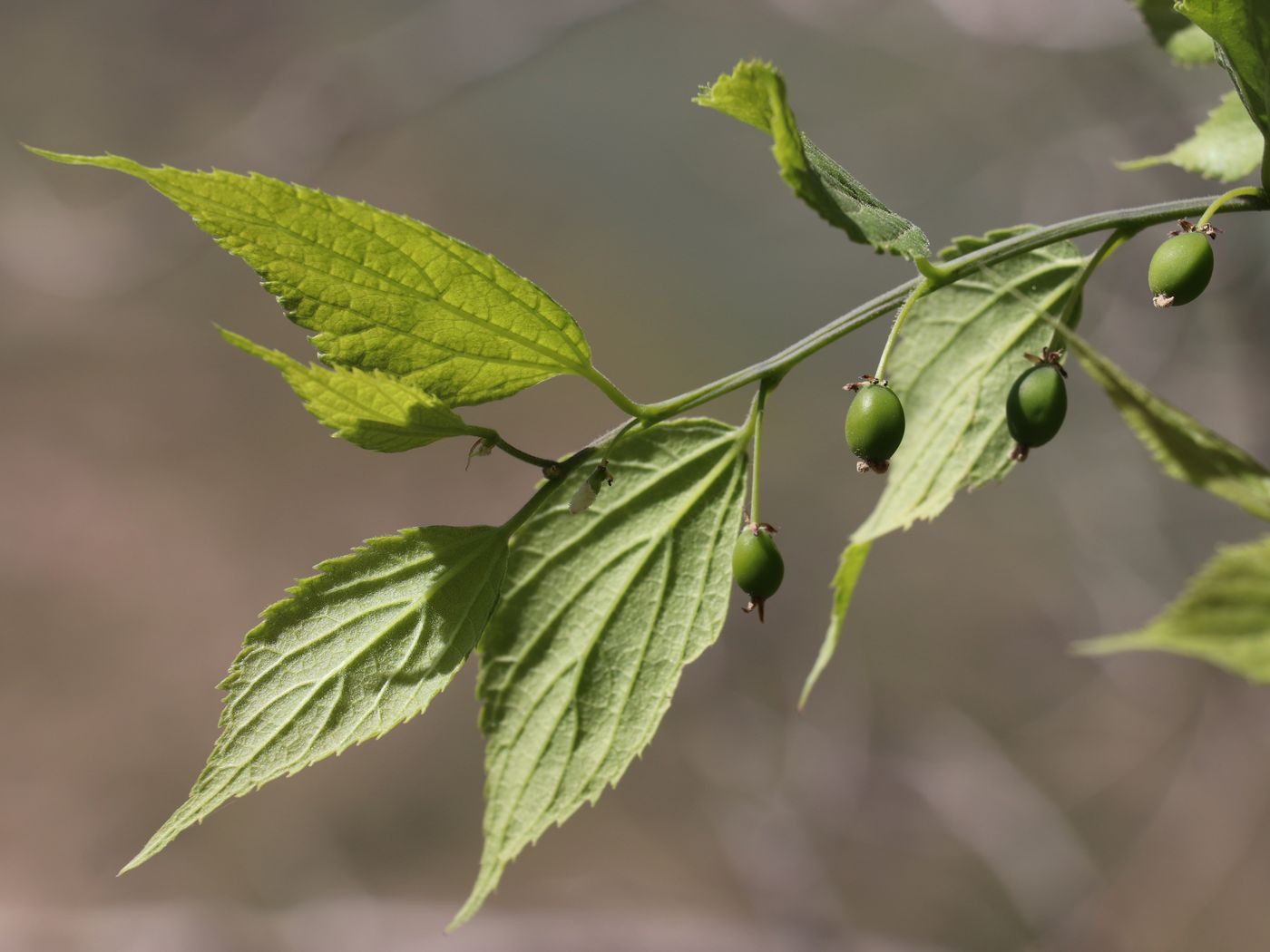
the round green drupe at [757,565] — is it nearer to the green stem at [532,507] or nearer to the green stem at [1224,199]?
the green stem at [532,507]

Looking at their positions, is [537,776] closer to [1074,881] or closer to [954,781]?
[954,781]

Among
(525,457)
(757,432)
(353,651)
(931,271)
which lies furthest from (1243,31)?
(353,651)

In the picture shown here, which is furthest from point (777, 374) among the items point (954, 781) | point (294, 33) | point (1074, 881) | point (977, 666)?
point (294, 33)

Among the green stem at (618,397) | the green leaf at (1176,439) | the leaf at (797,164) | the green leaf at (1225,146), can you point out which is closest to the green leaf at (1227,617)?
the green leaf at (1176,439)

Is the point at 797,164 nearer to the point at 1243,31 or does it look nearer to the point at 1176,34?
the point at 1243,31

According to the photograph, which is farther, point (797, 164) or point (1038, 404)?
point (1038, 404)

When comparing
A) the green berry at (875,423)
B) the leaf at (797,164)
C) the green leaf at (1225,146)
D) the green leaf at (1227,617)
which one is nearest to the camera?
the green leaf at (1227,617)
